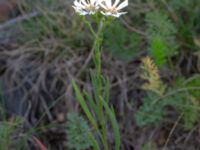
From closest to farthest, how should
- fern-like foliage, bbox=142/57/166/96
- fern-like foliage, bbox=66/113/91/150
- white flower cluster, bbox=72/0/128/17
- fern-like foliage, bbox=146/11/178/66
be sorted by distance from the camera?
1. white flower cluster, bbox=72/0/128/17
2. fern-like foliage, bbox=66/113/91/150
3. fern-like foliage, bbox=142/57/166/96
4. fern-like foliage, bbox=146/11/178/66

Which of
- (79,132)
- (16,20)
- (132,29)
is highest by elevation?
(16,20)

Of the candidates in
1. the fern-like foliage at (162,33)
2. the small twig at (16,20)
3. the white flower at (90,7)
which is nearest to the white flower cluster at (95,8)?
the white flower at (90,7)

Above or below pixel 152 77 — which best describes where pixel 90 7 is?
above

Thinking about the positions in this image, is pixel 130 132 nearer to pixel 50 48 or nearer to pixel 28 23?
pixel 50 48

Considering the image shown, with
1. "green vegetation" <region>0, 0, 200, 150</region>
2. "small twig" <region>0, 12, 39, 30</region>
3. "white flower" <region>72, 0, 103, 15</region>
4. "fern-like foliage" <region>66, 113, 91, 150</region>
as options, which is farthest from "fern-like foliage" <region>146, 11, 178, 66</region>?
"small twig" <region>0, 12, 39, 30</region>

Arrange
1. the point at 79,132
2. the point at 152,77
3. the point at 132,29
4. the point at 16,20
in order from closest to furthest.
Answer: the point at 79,132 → the point at 152,77 → the point at 132,29 → the point at 16,20

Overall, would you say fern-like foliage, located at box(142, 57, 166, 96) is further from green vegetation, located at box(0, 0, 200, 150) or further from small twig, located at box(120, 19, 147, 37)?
small twig, located at box(120, 19, 147, 37)

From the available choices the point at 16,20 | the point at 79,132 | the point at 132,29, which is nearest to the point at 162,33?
the point at 132,29

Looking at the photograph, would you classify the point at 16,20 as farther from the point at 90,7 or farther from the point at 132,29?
the point at 90,7

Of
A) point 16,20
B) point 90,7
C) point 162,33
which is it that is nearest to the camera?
point 90,7

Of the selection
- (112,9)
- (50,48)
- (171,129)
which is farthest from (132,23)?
(112,9)

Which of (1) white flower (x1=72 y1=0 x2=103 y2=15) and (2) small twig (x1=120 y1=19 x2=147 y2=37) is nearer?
(1) white flower (x1=72 y1=0 x2=103 y2=15)

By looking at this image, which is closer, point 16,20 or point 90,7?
point 90,7
